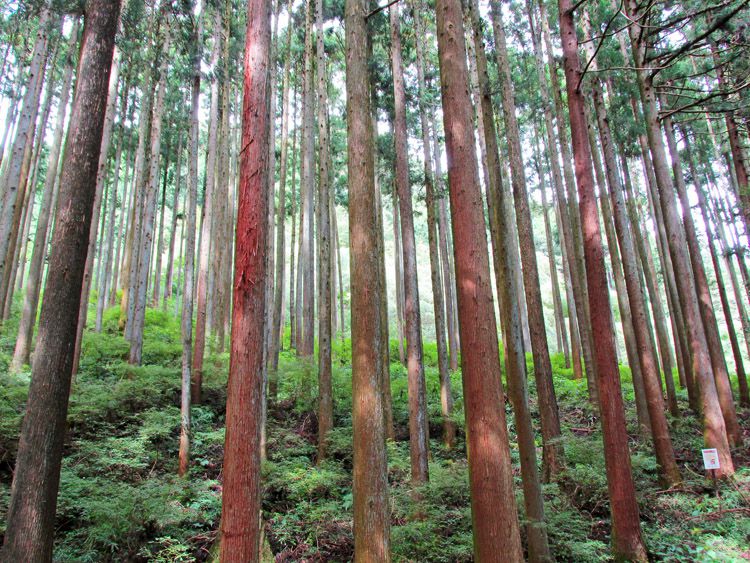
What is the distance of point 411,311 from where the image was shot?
28.7 feet

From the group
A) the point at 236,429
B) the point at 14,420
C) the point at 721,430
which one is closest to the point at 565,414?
the point at 721,430

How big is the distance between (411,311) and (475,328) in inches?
187

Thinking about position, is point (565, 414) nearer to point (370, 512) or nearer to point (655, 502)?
point (655, 502)

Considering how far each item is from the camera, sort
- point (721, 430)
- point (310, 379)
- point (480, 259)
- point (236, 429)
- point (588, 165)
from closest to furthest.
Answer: point (236, 429) → point (480, 259) → point (588, 165) → point (721, 430) → point (310, 379)

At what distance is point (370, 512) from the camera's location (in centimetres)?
420

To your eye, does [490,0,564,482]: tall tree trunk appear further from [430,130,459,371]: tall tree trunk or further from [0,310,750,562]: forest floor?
[430,130,459,371]: tall tree trunk

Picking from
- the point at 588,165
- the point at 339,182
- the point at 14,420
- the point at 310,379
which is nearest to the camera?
the point at 588,165

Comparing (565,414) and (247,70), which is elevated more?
(247,70)

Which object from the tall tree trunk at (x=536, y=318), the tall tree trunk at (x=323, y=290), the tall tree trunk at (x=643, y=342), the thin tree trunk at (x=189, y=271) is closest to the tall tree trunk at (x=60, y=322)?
the thin tree trunk at (x=189, y=271)

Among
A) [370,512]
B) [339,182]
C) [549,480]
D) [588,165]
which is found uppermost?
[339,182]

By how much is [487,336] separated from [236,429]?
240cm

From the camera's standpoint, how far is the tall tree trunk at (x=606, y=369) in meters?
5.44

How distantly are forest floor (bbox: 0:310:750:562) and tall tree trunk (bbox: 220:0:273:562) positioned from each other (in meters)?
2.56

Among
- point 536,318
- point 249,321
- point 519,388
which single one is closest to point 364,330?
point 249,321
